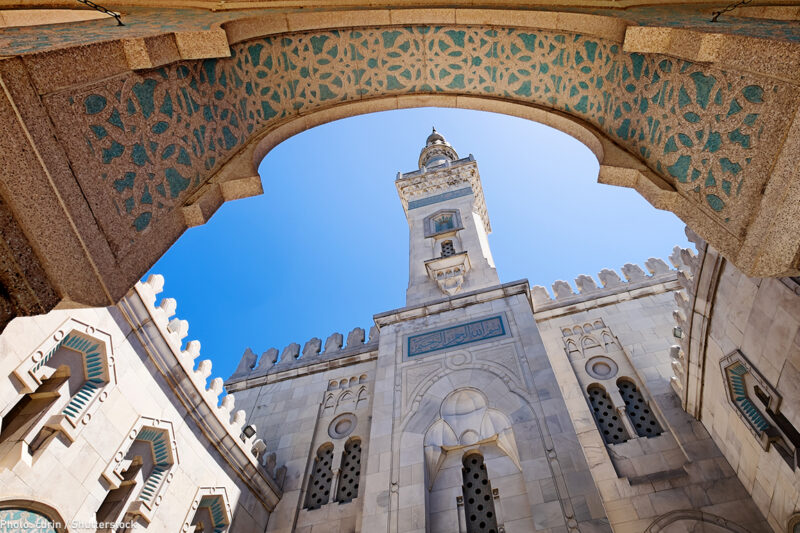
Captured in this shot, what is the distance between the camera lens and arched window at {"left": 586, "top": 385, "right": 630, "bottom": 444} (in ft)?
25.2

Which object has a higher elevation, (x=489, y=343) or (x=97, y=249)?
(x=97, y=249)

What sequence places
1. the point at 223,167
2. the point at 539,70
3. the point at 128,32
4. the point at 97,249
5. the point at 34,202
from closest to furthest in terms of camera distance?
the point at 34,202, the point at 97,249, the point at 128,32, the point at 223,167, the point at 539,70

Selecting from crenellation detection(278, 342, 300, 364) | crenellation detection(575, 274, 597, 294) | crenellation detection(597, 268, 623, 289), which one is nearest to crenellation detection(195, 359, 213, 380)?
crenellation detection(278, 342, 300, 364)

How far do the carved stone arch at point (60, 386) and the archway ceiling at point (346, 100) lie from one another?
106 inches

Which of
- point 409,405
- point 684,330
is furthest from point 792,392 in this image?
point 409,405

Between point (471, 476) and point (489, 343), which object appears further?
point (489, 343)

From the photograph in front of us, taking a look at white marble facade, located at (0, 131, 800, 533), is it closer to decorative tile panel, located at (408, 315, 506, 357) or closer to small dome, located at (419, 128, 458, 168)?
decorative tile panel, located at (408, 315, 506, 357)

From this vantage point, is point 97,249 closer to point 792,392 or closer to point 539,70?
point 539,70

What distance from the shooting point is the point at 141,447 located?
5.43m

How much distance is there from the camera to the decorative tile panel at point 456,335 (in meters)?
8.81

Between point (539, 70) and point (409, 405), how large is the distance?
5.87m

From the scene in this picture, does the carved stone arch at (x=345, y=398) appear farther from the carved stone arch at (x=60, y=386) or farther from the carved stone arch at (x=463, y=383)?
the carved stone arch at (x=60, y=386)

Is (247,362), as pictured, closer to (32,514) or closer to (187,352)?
(187,352)

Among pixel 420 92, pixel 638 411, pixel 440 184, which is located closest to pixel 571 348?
pixel 638 411
